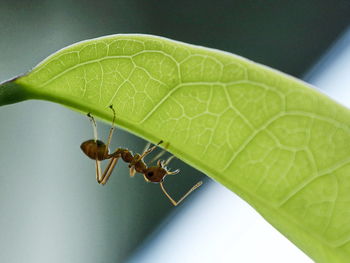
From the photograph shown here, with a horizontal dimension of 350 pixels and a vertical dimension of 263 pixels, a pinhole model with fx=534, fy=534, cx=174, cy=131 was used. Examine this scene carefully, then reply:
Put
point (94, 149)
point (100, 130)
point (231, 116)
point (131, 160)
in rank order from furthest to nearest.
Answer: point (100, 130)
point (131, 160)
point (94, 149)
point (231, 116)

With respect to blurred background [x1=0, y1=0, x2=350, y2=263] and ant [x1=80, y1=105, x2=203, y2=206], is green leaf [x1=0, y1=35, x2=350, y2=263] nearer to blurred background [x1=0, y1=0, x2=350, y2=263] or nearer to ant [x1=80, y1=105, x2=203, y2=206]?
ant [x1=80, y1=105, x2=203, y2=206]

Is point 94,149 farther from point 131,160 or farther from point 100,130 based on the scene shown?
point 100,130

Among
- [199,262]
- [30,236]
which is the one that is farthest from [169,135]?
[30,236]

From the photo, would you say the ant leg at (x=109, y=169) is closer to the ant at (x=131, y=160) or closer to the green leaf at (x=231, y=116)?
the ant at (x=131, y=160)

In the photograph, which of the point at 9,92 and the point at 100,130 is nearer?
the point at 9,92

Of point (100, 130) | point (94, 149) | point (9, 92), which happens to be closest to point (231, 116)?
point (9, 92)

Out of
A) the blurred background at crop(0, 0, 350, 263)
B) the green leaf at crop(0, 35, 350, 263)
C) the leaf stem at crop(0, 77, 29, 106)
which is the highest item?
the green leaf at crop(0, 35, 350, 263)

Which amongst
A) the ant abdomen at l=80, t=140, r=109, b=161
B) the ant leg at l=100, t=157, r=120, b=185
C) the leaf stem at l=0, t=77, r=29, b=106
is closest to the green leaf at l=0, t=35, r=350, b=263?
the leaf stem at l=0, t=77, r=29, b=106

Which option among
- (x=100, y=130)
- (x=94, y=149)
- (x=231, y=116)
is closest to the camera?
(x=231, y=116)
